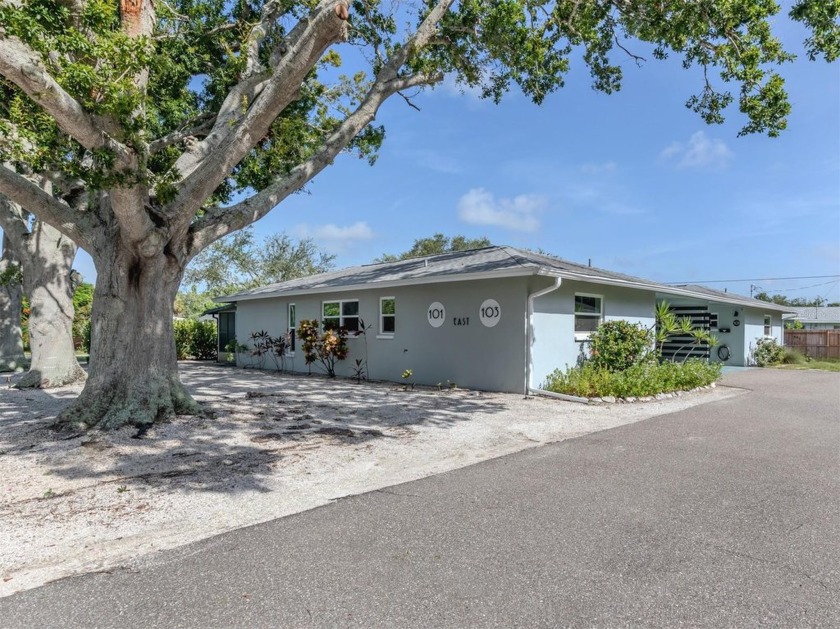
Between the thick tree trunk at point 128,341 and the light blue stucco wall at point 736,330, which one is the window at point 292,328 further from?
the light blue stucco wall at point 736,330

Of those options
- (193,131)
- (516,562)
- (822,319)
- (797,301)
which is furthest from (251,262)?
(797,301)

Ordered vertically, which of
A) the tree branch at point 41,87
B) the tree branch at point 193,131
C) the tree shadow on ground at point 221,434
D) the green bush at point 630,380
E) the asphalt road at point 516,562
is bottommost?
the asphalt road at point 516,562

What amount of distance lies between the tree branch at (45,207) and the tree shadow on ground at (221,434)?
107 inches

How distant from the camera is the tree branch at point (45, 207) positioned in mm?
6152

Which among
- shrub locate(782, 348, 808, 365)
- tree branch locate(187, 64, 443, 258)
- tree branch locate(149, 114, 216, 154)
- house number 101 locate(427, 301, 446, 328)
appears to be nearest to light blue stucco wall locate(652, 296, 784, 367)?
shrub locate(782, 348, 808, 365)

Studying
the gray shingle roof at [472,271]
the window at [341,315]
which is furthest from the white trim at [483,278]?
the window at [341,315]

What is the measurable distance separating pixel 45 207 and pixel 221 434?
3.78 meters

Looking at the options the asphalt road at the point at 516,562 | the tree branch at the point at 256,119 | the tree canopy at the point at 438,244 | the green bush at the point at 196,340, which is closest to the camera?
the asphalt road at the point at 516,562

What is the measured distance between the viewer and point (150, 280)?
7.20 metres

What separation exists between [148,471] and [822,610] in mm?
5411

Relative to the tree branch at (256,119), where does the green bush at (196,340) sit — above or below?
below

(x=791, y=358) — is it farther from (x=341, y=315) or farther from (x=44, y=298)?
(x=44, y=298)

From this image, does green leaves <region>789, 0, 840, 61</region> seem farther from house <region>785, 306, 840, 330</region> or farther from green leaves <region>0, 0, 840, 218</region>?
house <region>785, 306, 840, 330</region>

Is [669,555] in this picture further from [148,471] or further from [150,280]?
[150,280]
